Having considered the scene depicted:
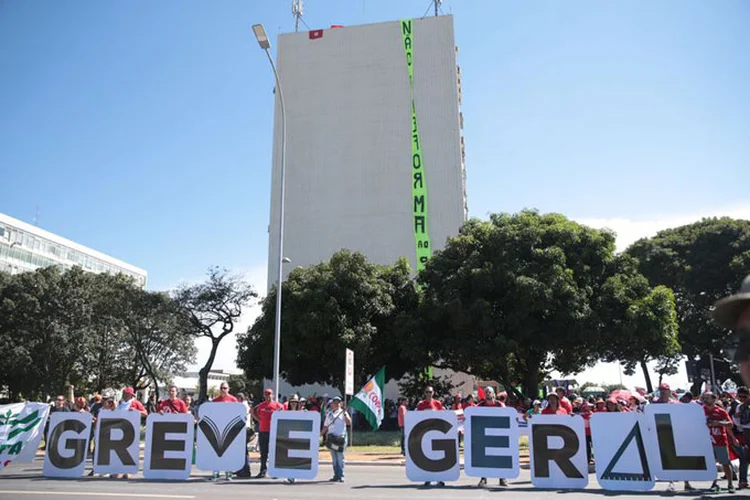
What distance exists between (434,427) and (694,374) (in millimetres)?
15503

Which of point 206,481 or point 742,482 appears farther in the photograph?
point 206,481

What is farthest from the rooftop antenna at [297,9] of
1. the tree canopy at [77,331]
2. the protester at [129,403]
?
the protester at [129,403]

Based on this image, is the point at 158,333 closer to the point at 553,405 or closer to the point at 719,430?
the point at 553,405

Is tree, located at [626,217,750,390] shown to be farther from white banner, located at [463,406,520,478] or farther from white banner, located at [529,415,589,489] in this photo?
white banner, located at [463,406,520,478]

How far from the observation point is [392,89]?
52531 mm

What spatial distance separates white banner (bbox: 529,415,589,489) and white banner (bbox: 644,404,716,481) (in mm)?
1288

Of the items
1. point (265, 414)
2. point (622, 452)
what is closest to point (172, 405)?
point (265, 414)

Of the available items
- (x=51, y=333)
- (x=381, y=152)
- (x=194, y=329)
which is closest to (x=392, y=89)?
(x=381, y=152)

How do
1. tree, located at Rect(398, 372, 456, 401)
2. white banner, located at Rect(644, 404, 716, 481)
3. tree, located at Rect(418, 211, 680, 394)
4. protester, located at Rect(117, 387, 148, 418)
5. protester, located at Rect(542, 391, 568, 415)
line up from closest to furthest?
white banner, located at Rect(644, 404, 716, 481), protester, located at Rect(542, 391, 568, 415), protester, located at Rect(117, 387, 148, 418), tree, located at Rect(418, 211, 680, 394), tree, located at Rect(398, 372, 456, 401)

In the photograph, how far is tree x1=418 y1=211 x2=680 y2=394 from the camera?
88.3 ft

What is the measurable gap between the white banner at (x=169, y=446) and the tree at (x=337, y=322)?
17.1 meters

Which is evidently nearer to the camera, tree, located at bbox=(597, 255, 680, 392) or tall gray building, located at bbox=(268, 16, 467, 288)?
tree, located at bbox=(597, 255, 680, 392)

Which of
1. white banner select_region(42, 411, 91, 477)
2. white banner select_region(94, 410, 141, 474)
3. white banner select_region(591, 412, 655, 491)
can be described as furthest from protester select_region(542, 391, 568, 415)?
white banner select_region(42, 411, 91, 477)

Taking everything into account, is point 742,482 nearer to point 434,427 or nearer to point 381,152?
point 434,427
